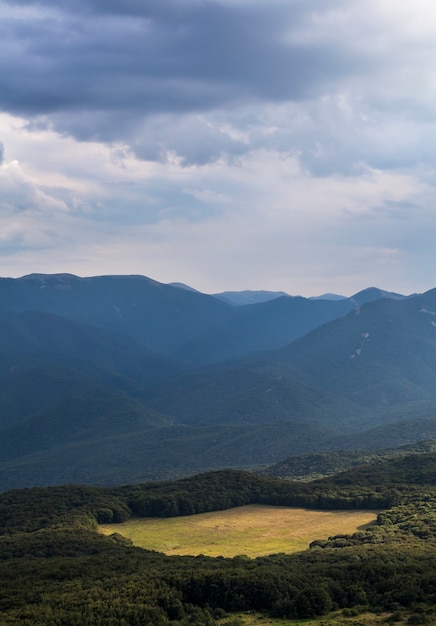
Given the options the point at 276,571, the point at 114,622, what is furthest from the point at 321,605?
the point at 114,622

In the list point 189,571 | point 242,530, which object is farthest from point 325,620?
point 242,530

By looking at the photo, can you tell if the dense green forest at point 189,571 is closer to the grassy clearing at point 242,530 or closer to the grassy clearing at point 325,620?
the grassy clearing at point 325,620

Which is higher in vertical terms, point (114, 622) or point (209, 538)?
point (114, 622)

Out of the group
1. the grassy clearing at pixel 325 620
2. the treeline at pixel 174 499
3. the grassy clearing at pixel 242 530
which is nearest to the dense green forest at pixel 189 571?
the treeline at pixel 174 499

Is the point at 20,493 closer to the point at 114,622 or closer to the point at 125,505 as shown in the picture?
the point at 125,505

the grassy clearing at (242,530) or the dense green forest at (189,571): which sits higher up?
the dense green forest at (189,571)

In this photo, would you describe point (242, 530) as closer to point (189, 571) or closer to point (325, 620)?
point (189, 571)
